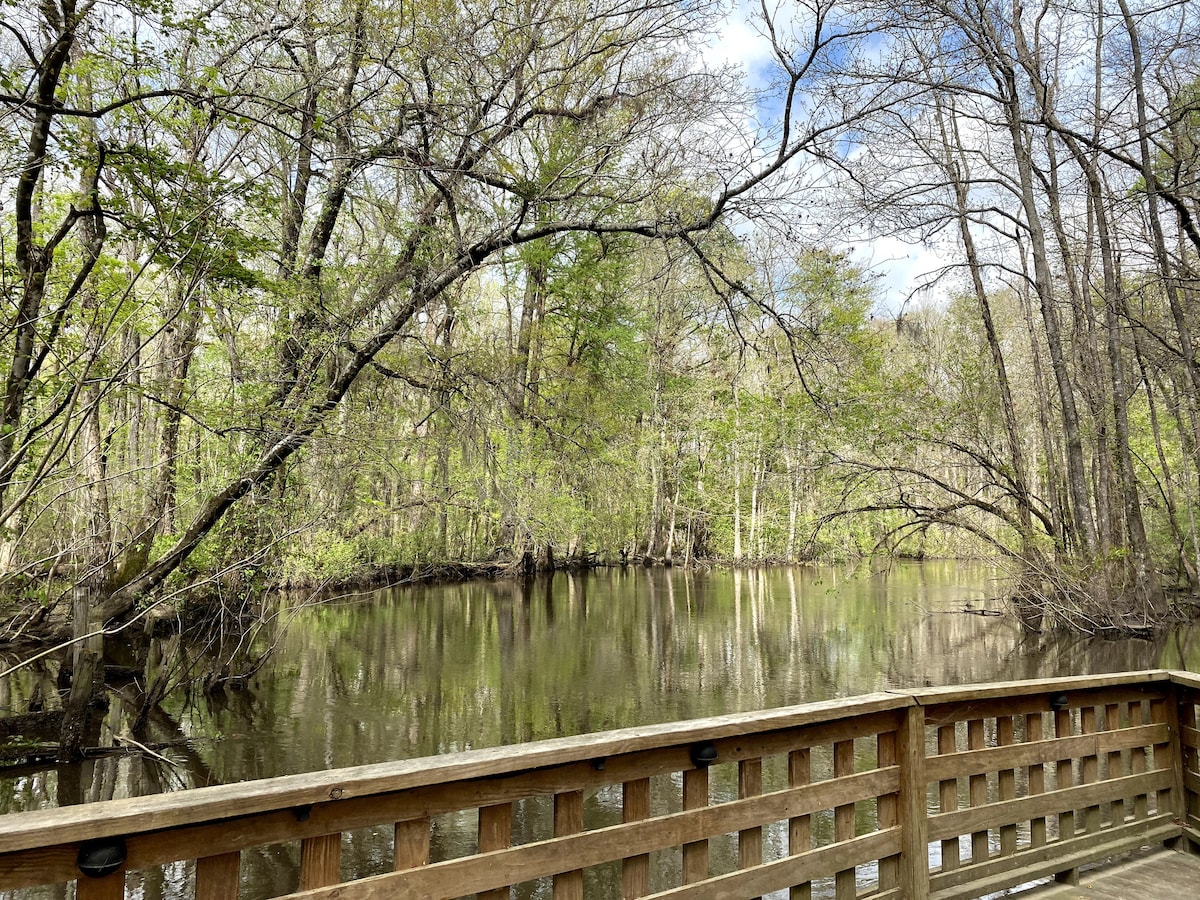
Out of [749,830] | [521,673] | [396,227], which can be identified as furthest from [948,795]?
[521,673]

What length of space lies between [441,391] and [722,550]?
2783 centimetres

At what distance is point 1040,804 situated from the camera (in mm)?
2953

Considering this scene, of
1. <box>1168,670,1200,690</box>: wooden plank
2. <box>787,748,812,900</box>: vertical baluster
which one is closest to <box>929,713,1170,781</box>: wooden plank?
<box>1168,670,1200,690</box>: wooden plank

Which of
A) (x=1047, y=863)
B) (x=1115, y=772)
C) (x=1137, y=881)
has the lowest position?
(x=1137, y=881)

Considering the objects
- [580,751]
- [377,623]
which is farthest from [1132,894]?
[377,623]

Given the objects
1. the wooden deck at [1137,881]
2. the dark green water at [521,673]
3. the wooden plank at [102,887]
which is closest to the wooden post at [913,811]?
the wooden deck at [1137,881]

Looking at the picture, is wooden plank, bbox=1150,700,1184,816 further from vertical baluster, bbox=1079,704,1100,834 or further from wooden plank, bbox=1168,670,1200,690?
vertical baluster, bbox=1079,704,1100,834

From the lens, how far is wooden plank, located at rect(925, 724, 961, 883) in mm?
2697

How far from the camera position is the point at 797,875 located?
7.91 ft

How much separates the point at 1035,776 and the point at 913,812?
0.76m

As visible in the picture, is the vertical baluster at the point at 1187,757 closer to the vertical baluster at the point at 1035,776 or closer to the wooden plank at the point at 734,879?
the vertical baluster at the point at 1035,776

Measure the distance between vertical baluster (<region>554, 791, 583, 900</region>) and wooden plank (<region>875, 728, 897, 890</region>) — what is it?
1.17 m

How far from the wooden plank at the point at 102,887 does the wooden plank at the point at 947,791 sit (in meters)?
2.45

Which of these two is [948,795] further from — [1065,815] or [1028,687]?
[1065,815]
